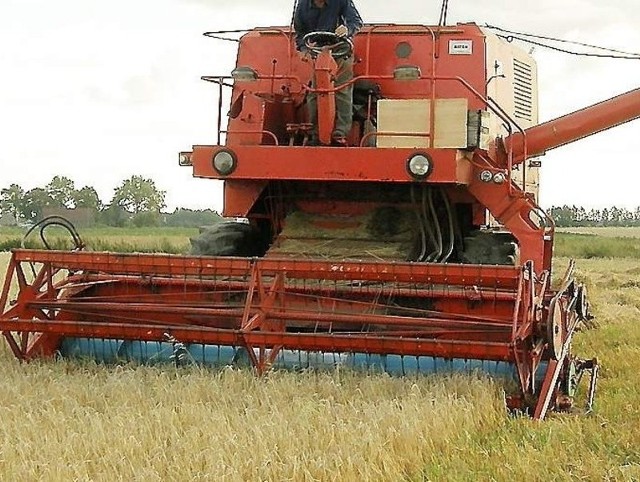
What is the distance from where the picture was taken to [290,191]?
627 centimetres

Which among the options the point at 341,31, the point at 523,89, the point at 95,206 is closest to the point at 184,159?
the point at 341,31

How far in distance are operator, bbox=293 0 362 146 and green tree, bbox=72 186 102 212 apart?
3162cm

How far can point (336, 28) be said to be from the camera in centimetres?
589

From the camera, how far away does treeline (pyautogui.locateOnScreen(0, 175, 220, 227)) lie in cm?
3588

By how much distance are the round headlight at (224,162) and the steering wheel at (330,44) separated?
75 cm

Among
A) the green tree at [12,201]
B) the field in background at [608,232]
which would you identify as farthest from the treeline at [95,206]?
the field in background at [608,232]

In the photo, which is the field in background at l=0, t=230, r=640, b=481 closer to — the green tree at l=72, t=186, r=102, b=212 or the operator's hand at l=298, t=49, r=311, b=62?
the operator's hand at l=298, t=49, r=311, b=62

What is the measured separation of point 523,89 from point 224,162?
2.56 m

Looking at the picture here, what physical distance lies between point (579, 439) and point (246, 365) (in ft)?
5.91

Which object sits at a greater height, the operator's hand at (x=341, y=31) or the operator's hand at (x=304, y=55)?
the operator's hand at (x=341, y=31)

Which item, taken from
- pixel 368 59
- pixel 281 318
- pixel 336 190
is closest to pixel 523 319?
pixel 281 318

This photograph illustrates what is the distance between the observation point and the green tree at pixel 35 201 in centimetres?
4269

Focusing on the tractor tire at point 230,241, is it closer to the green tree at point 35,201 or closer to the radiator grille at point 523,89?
the radiator grille at point 523,89

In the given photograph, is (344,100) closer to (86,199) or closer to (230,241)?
(230,241)
